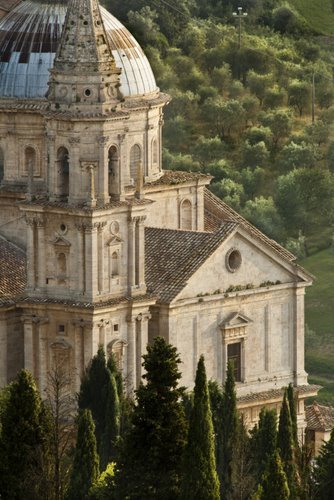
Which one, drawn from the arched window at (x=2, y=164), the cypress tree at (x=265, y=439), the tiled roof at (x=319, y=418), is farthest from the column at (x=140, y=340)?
the arched window at (x=2, y=164)

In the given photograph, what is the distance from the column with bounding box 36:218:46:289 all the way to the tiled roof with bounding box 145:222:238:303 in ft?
9.25

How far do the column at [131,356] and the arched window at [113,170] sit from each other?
3384 mm

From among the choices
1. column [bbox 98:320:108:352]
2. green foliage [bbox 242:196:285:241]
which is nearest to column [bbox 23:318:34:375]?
column [bbox 98:320:108:352]

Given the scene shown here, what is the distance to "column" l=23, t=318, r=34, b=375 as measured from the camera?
3570 inches

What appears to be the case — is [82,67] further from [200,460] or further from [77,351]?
[200,460]

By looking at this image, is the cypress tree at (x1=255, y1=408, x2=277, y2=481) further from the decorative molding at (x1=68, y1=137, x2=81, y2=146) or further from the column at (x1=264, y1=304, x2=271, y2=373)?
the column at (x1=264, y1=304, x2=271, y2=373)

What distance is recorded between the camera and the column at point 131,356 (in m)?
90.5

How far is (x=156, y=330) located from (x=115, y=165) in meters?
4.65

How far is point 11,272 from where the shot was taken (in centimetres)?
9250

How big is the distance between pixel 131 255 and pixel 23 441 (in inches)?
457

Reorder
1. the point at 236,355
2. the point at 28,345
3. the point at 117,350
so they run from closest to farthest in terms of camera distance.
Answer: the point at 117,350 < the point at 28,345 < the point at 236,355

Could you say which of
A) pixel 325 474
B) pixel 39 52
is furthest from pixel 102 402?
pixel 39 52

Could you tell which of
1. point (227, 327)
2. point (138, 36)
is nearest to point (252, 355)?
point (227, 327)

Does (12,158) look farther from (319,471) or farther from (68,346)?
(319,471)
